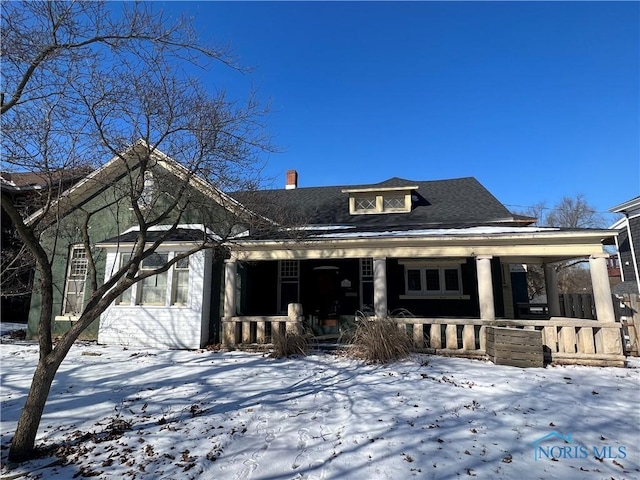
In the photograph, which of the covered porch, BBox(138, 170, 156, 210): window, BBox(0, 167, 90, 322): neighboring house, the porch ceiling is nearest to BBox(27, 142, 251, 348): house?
BBox(138, 170, 156, 210): window

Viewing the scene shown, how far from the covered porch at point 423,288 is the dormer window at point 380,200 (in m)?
2.19

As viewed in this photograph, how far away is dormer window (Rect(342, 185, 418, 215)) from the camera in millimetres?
13484

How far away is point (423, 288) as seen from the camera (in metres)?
12.4

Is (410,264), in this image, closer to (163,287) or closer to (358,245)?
(358,245)

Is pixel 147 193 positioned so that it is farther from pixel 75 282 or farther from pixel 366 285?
pixel 366 285

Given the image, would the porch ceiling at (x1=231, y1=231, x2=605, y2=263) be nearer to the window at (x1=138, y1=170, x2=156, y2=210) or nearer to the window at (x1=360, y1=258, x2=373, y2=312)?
the window at (x1=138, y1=170, x2=156, y2=210)

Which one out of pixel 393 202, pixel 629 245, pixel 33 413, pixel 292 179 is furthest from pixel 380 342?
pixel 629 245

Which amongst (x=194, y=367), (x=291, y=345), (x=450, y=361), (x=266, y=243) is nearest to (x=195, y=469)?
(x=194, y=367)

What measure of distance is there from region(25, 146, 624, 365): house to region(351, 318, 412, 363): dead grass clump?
52 cm

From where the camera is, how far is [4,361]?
8625 mm

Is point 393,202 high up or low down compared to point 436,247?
up

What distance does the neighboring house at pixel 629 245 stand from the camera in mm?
14727

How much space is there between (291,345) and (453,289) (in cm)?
628

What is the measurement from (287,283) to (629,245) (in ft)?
47.5
